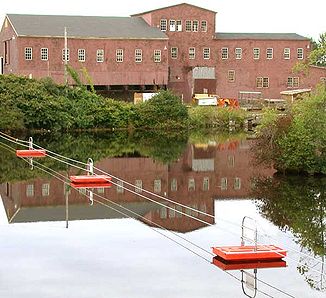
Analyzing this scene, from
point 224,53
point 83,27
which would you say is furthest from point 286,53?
point 83,27

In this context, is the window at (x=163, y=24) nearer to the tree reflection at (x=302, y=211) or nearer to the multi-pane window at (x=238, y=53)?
the multi-pane window at (x=238, y=53)

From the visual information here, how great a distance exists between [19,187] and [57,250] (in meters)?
9.88

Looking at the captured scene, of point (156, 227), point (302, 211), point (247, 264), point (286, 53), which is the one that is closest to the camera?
point (247, 264)

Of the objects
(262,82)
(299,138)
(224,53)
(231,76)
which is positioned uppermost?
(224,53)

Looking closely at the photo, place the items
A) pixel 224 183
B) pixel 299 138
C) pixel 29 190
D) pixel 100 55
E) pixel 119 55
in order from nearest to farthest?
1. pixel 29 190
2. pixel 224 183
3. pixel 299 138
4. pixel 100 55
5. pixel 119 55

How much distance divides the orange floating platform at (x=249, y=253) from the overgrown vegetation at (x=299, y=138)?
1390cm

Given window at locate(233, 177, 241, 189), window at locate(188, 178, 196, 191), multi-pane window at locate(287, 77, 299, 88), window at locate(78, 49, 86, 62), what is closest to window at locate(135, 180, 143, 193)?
window at locate(188, 178, 196, 191)

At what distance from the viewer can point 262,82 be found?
6944 cm

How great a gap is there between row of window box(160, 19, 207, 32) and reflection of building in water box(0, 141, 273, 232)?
102ft

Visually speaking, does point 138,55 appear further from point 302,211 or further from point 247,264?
point 247,264

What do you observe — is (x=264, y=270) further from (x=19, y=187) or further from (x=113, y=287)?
(x=19, y=187)

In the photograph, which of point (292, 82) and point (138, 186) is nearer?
point (138, 186)

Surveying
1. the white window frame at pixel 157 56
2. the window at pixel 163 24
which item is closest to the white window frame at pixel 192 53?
the window at pixel 163 24

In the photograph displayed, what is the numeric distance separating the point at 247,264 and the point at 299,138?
14.9 m
